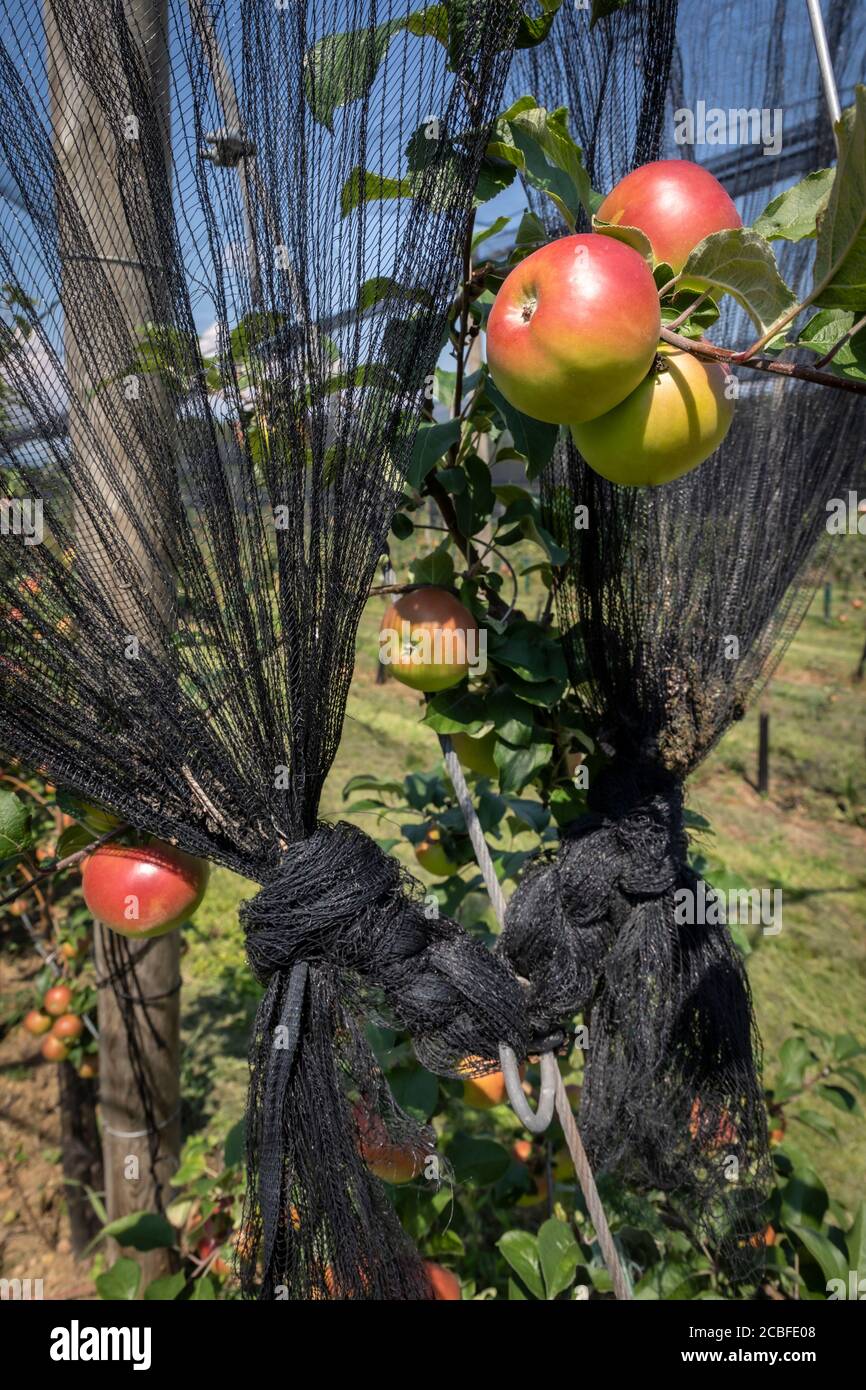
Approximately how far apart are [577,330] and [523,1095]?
74cm

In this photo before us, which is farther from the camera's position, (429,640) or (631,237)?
(429,640)

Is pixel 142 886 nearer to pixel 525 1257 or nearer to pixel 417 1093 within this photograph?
pixel 417 1093

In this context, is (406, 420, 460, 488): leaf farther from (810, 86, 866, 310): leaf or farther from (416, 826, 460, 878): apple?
(416, 826, 460, 878): apple

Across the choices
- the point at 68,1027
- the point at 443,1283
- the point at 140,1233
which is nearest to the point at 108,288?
the point at 443,1283

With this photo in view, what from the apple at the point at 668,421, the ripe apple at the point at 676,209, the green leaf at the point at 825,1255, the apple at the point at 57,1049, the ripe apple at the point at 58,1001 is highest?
the ripe apple at the point at 676,209

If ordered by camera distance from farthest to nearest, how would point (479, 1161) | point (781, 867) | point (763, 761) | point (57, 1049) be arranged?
1. point (763, 761)
2. point (781, 867)
3. point (57, 1049)
4. point (479, 1161)

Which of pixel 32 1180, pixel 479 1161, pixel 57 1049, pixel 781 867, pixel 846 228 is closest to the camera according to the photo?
pixel 846 228

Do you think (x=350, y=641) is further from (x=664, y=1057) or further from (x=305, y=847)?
(x=664, y=1057)

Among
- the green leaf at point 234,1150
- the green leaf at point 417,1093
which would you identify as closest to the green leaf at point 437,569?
the green leaf at point 417,1093

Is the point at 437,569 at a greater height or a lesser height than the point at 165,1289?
greater

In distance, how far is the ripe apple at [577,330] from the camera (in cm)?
58

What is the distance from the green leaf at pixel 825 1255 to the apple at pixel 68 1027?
5.29 ft

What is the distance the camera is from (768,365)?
0.55 metres

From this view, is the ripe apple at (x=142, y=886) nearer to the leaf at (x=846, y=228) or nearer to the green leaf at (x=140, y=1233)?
the leaf at (x=846, y=228)
